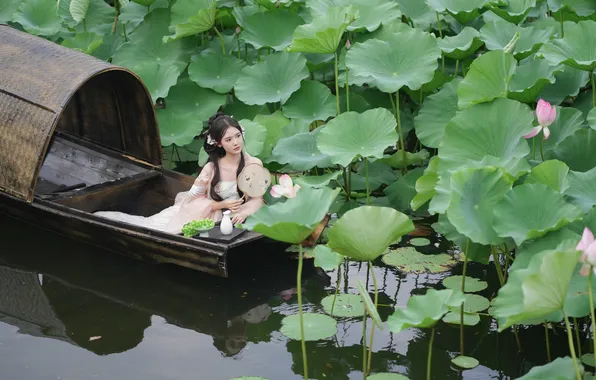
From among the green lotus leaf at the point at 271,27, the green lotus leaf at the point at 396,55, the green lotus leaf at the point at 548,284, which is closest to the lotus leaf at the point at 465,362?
the green lotus leaf at the point at 548,284

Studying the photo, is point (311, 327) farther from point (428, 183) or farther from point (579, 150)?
point (579, 150)

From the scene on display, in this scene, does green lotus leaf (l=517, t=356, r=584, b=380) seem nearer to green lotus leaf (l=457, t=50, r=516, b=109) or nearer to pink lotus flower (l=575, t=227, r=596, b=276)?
pink lotus flower (l=575, t=227, r=596, b=276)

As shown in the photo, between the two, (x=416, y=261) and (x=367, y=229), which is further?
(x=416, y=261)

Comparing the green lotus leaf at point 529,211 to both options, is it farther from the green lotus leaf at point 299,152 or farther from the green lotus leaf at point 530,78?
the green lotus leaf at point 299,152

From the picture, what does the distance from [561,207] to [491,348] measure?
34.7 inches

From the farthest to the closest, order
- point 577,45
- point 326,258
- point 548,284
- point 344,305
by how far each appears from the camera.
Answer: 1. point 577,45
2. point 344,305
3. point 326,258
4. point 548,284

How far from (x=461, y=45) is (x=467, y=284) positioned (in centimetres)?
172

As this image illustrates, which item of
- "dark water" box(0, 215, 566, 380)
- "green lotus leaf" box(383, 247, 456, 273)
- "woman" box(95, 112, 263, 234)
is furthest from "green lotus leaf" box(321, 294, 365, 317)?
"woman" box(95, 112, 263, 234)

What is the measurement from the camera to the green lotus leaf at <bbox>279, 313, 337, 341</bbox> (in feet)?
14.3

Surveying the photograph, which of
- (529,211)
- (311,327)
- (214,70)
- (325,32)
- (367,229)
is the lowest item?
(311,327)

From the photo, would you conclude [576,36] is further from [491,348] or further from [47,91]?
[47,91]

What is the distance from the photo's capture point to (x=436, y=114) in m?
5.62

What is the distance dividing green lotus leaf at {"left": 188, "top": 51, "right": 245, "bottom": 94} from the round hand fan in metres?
1.56

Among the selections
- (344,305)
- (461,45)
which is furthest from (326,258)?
(461,45)
